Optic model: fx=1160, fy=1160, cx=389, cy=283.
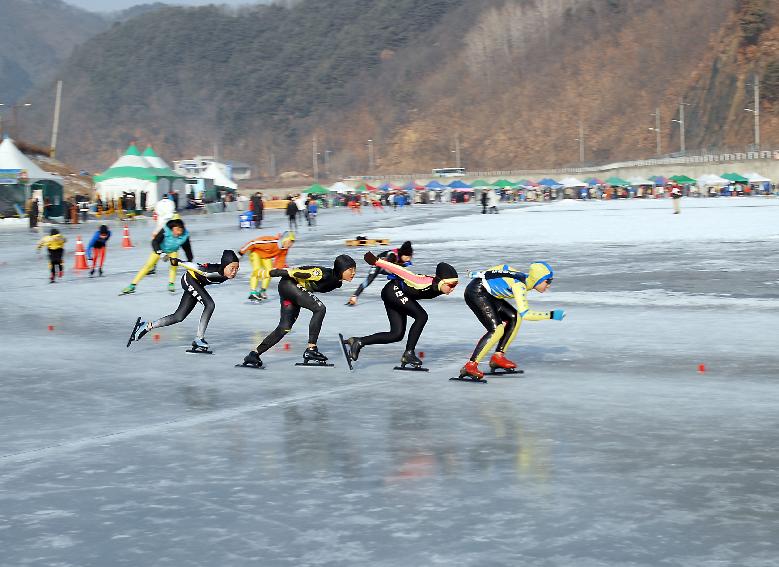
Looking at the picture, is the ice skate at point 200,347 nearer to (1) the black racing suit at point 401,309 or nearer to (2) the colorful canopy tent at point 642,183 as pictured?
(1) the black racing suit at point 401,309

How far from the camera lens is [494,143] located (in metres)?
170

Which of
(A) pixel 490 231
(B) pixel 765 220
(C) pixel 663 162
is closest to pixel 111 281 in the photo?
(A) pixel 490 231

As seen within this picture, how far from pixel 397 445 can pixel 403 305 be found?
3.58 metres

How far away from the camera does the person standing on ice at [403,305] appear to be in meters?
11.4

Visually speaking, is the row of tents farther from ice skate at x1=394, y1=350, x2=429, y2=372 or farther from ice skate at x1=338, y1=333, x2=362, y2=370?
ice skate at x1=394, y1=350, x2=429, y2=372

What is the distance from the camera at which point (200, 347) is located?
13.6 meters

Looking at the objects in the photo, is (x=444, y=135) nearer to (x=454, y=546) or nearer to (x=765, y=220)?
(x=765, y=220)

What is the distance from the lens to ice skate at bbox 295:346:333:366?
12.4 m

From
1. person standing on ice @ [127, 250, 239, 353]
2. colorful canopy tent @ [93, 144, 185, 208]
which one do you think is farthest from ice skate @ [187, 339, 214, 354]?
colorful canopy tent @ [93, 144, 185, 208]

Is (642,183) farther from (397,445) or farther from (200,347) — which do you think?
(397,445)

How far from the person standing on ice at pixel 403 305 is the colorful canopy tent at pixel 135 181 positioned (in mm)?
Answer: 65794

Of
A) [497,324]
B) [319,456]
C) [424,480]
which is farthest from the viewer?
[497,324]

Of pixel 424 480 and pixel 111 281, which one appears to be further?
pixel 111 281

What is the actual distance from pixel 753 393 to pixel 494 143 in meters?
161
